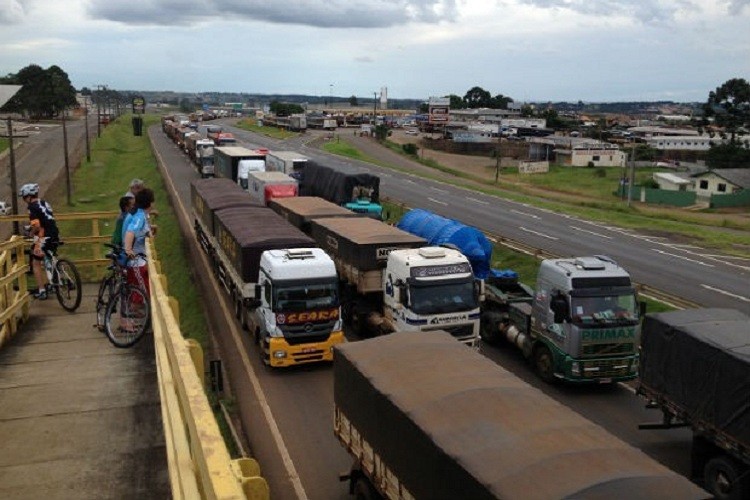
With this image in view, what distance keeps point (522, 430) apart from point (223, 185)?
27.5 metres

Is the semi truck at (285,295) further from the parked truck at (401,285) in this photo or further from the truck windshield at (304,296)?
the parked truck at (401,285)

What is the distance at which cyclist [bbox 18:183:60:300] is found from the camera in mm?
11281

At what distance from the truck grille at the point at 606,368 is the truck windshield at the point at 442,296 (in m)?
3.11

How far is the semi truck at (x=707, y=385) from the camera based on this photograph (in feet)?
36.1

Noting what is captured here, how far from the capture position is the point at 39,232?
1166 centimetres

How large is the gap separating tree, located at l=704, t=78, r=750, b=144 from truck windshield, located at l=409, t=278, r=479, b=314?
101m

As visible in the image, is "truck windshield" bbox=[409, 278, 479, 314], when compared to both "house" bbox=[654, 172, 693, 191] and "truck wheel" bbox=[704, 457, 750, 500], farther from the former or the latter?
"house" bbox=[654, 172, 693, 191]

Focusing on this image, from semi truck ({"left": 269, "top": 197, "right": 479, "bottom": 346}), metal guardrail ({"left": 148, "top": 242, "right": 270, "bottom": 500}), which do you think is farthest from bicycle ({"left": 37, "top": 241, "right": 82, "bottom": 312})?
semi truck ({"left": 269, "top": 197, "right": 479, "bottom": 346})

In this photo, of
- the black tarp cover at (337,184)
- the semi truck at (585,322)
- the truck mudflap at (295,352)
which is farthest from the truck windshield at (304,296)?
the black tarp cover at (337,184)

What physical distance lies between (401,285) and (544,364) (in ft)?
13.2

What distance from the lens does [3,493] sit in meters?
5.21

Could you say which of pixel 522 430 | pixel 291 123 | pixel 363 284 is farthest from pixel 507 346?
pixel 291 123

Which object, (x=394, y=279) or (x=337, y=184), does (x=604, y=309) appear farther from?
(x=337, y=184)

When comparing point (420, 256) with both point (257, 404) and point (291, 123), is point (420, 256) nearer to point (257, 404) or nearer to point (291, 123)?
point (257, 404)
